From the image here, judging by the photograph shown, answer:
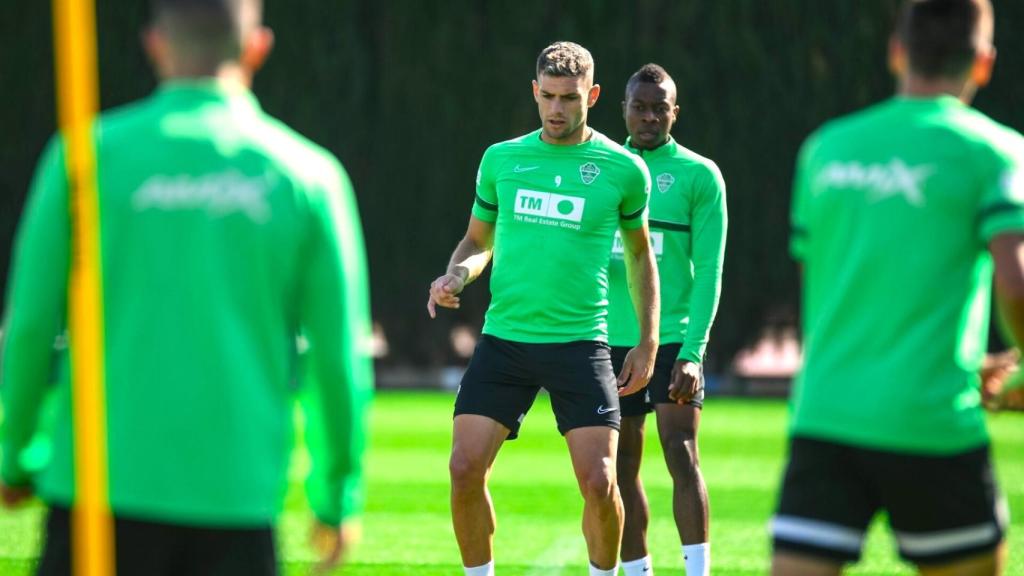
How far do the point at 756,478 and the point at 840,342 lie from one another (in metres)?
10.0

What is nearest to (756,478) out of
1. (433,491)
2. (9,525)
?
(433,491)

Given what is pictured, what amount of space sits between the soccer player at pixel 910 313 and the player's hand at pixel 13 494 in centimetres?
180

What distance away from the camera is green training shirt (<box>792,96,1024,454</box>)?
160 inches

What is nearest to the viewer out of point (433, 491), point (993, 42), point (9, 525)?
point (9, 525)

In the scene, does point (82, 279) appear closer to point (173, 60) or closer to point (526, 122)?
point (173, 60)

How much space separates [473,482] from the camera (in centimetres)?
686

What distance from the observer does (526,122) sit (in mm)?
24516

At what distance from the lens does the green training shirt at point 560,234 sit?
7.05 m

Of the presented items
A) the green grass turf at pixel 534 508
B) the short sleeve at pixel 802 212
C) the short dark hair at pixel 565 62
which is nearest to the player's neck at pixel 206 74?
the short sleeve at pixel 802 212

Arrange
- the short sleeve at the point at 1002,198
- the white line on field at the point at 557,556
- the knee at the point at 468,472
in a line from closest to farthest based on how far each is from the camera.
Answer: the short sleeve at the point at 1002,198
the knee at the point at 468,472
the white line on field at the point at 557,556

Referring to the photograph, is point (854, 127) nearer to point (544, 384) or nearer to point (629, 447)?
point (544, 384)

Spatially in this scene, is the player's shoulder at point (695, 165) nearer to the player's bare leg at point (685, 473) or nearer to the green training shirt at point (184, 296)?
the player's bare leg at point (685, 473)

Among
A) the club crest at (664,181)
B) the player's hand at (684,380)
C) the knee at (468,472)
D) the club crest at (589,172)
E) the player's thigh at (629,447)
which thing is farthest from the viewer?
the club crest at (664,181)

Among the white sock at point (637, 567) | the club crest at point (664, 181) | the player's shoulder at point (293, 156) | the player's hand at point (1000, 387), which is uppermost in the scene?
the player's shoulder at point (293, 156)
